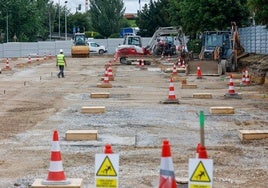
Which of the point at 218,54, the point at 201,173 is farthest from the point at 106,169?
the point at 218,54

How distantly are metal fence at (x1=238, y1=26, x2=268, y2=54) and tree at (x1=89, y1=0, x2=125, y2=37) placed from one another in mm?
64326

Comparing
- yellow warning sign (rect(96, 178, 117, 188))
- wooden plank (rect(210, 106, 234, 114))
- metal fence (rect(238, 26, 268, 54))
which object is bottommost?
wooden plank (rect(210, 106, 234, 114))

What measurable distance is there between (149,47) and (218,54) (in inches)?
734

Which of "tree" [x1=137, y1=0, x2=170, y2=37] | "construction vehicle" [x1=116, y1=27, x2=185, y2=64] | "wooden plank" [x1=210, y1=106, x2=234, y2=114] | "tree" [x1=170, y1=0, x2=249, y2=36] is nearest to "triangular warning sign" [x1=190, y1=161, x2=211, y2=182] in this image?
"wooden plank" [x1=210, y1=106, x2=234, y2=114]

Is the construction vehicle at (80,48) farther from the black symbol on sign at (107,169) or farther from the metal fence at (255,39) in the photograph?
the black symbol on sign at (107,169)

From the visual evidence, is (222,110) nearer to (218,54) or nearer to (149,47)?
(218,54)

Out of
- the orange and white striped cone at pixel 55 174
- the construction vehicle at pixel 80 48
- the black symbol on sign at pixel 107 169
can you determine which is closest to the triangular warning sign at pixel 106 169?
the black symbol on sign at pixel 107 169

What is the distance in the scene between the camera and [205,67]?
37406 mm

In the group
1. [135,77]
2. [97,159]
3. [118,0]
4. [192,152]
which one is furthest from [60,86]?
[118,0]

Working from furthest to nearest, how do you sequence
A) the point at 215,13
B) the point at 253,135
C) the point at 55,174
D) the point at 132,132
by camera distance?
the point at 215,13 → the point at 132,132 → the point at 253,135 → the point at 55,174

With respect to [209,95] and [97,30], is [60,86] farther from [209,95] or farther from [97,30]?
[97,30]

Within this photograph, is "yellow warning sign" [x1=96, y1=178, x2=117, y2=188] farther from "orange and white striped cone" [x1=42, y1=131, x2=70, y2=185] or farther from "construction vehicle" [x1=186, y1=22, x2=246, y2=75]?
"construction vehicle" [x1=186, y1=22, x2=246, y2=75]

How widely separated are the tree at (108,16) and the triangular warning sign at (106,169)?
10596 cm

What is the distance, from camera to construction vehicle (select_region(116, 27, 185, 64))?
5159 cm
